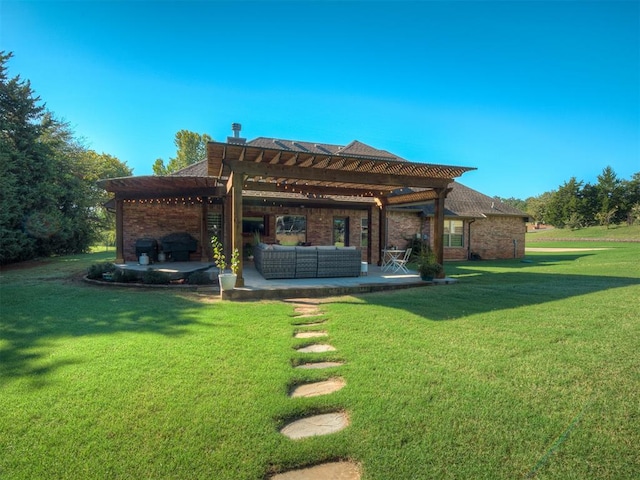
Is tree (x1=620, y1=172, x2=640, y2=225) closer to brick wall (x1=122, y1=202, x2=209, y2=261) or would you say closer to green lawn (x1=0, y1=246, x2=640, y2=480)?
green lawn (x1=0, y1=246, x2=640, y2=480)

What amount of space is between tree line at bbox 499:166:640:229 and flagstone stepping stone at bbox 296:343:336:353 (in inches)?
1659

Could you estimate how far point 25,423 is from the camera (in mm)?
2455

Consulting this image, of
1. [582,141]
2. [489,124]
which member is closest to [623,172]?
[582,141]

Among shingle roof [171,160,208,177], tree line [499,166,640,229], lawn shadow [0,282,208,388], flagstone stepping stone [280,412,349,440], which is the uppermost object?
tree line [499,166,640,229]

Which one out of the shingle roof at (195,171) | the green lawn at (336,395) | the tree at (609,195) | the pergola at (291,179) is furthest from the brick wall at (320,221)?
the tree at (609,195)

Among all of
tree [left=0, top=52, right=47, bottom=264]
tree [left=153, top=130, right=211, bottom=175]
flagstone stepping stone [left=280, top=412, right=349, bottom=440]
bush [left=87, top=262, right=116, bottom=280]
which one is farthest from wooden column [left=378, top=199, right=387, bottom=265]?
tree [left=153, top=130, right=211, bottom=175]

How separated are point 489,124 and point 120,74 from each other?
1660 cm

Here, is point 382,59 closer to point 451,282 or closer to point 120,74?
point 451,282

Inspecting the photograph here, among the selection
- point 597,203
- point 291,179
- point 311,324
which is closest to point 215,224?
point 291,179

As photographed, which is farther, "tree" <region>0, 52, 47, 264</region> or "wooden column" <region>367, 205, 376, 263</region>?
"wooden column" <region>367, 205, 376, 263</region>

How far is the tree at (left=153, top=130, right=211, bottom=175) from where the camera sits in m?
39.8

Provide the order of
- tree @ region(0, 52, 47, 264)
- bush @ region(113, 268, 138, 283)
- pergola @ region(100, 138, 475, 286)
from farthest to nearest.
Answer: tree @ region(0, 52, 47, 264), bush @ region(113, 268, 138, 283), pergola @ region(100, 138, 475, 286)

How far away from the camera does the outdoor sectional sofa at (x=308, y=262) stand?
28.8ft

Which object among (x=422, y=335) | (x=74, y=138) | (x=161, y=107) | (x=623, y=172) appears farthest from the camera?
→ (x=623, y=172)
